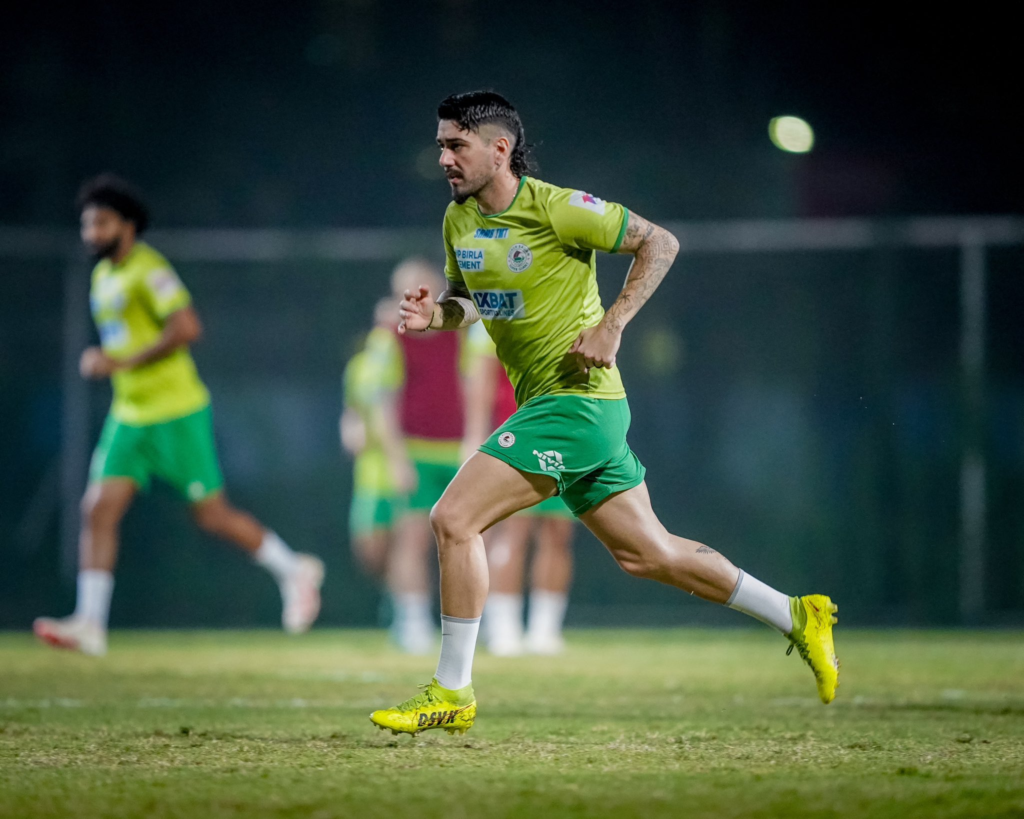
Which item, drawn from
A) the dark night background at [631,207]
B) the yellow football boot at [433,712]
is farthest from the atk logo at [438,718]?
the dark night background at [631,207]

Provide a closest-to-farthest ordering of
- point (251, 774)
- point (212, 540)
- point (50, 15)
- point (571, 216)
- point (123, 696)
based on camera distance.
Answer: point (251, 774)
point (571, 216)
point (123, 696)
point (212, 540)
point (50, 15)

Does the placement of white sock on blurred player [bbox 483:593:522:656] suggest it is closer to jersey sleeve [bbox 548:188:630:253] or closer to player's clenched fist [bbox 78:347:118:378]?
player's clenched fist [bbox 78:347:118:378]

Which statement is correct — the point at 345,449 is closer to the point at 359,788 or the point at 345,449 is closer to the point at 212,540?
the point at 212,540

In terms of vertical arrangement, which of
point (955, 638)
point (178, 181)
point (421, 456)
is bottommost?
point (955, 638)

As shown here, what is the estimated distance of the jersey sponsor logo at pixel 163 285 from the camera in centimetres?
893

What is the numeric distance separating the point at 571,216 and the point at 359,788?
2.14m

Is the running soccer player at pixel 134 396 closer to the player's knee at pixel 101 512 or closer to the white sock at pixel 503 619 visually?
the player's knee at pixel 101 512

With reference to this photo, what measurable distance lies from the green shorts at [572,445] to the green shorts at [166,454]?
14.0ft

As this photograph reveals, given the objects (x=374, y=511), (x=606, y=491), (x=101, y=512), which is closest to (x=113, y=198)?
(x=101, y=512)

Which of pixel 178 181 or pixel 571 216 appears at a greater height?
pixel 178 181

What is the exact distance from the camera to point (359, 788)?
13.6 feet

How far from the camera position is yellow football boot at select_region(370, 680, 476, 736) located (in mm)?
4965

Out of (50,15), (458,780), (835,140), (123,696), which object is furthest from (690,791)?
(50,15)

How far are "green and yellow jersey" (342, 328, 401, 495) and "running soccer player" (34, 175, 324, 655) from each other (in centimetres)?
153
